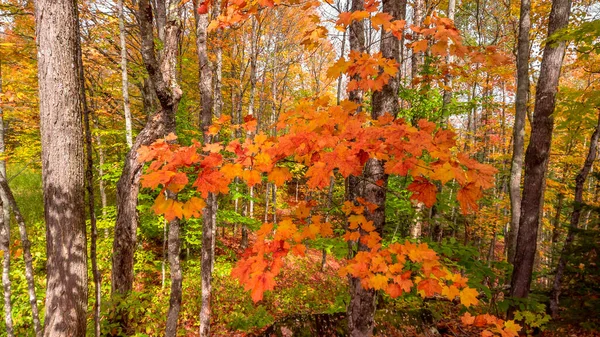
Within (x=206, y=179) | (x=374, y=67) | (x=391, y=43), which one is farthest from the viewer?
(x=391, y=43)

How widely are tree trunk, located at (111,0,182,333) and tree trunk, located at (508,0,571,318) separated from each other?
6.30m

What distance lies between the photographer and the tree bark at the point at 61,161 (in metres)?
2.49

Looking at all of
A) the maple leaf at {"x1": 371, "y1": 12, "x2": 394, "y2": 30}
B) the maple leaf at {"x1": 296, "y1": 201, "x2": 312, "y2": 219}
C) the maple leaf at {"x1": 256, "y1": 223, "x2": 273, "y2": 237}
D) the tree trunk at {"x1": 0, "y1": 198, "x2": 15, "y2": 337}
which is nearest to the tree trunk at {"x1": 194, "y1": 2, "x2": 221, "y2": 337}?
the tree trunk at {"x1": 0, "y1": 198, "x2": 15, "y2": 337}

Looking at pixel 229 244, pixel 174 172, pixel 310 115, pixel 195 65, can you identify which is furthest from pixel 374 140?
pixel 195 65

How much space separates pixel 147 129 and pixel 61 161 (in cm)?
213

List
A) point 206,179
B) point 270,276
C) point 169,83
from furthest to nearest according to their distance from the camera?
point 169,83
point 206,179
point 270,276

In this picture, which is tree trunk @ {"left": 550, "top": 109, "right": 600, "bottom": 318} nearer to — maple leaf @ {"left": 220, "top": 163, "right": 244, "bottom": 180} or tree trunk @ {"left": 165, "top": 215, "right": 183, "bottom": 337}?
maple leaf @ {"left": 220, "top": 163, "right": 244, "bottom": 180}

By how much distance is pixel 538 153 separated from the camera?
4.99 meters

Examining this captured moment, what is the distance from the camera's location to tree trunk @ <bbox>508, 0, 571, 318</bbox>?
482 cm

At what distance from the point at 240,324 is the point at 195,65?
38.4 feet

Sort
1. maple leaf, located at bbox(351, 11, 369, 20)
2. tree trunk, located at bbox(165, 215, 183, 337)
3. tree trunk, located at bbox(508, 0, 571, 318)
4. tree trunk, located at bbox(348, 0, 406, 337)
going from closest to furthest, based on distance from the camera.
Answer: maple leaf, located at bbox(351, 11, 369, 20) → tree trunk, located at bbox(348, 0, 406, 337) → tree trunk, located at bbox(508, 0, 571, 318) → tree trunk, located at bbox(165, 215, 183, 337)

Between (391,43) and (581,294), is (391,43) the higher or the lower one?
the higher one

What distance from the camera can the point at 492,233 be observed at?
55.4 feet

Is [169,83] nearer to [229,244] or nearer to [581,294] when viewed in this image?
[581,294]
